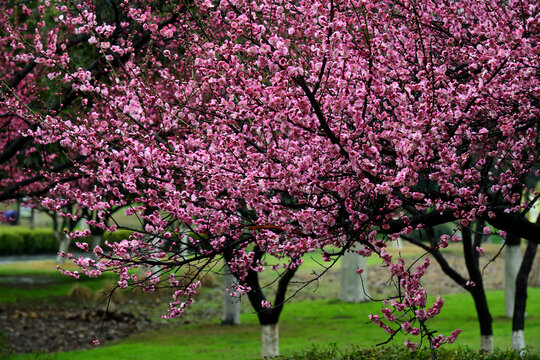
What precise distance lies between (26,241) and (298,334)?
98.0 ft

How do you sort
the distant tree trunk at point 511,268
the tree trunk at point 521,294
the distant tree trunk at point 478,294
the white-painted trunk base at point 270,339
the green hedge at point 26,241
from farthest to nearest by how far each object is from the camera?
the green hedge at point 26,241 → the distant tree trunk at point 511,268 → the tree trunk at point 521,294 → the white-painted trunk base at point 270,339 → the distant tree trunk at point 478,294

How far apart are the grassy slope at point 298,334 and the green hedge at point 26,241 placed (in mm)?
24306

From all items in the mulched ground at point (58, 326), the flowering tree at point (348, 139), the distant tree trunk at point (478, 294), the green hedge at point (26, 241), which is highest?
the green hedge at point (26, 241)

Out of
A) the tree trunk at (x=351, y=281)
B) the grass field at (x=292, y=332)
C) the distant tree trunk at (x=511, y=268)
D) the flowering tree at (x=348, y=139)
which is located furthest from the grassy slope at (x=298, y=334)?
the flowering tree at (x=348, y=139)

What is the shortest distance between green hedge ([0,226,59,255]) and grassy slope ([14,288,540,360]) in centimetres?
2431

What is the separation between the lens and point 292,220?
6250 millimetres

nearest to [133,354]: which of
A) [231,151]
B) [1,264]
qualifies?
[231,151]

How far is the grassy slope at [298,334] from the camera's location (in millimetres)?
16244

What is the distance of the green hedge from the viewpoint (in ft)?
139

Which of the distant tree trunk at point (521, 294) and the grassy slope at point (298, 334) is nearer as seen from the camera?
the distant tree trunk at point (521, 294)

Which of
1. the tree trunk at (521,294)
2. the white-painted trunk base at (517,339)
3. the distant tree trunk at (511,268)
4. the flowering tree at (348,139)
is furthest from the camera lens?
the distant tree trunk at (511,268)

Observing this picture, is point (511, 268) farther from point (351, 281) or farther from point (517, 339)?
point (351, 281)

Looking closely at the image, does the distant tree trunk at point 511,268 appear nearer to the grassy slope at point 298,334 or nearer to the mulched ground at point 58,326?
the grassy slope at point 298,334

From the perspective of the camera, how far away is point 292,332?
19812 mm
